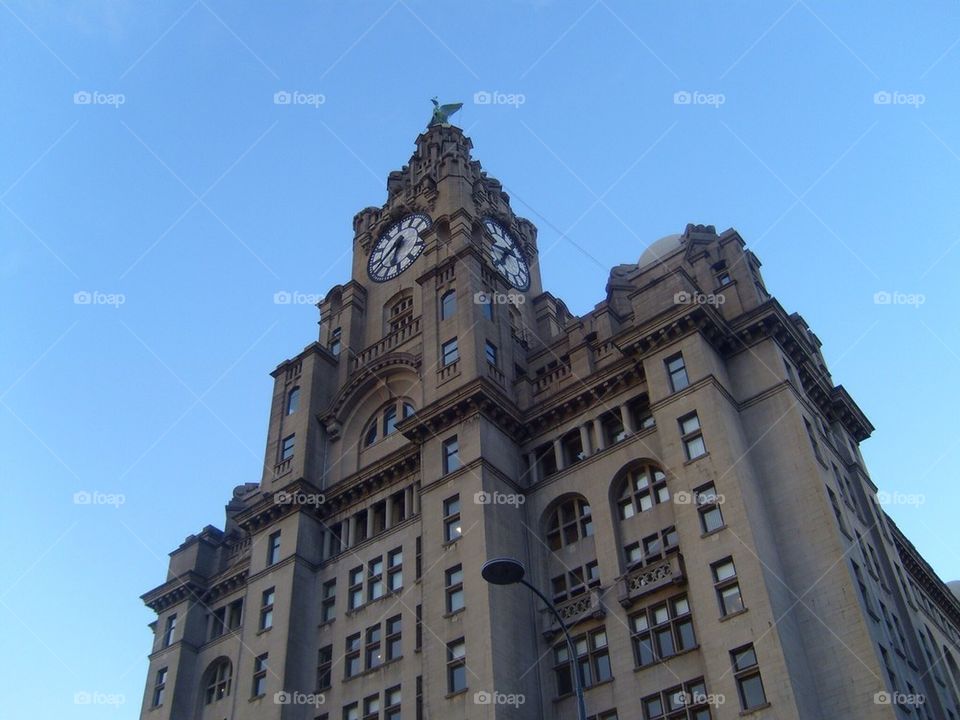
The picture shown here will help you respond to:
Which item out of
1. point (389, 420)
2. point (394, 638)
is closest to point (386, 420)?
point (389, 420)

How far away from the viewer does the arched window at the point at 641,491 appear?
42.5 m

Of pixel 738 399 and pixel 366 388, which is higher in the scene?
pixel 366 388

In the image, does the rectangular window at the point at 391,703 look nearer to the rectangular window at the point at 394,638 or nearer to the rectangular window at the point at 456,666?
the rectangular window at the point at 394,638

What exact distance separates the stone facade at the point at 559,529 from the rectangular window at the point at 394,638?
99 mm

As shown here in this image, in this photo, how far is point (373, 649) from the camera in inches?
1825

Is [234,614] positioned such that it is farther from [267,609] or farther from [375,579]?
[375,579]

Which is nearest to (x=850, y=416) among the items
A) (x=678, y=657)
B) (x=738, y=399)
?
(x=738, y=399)

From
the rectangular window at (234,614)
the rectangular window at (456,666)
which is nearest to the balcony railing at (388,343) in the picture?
the rectangular window at (234,614)

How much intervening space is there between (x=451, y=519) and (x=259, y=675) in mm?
13228

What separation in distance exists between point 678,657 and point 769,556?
5195mm

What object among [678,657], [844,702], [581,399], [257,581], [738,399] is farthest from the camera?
[257,581]

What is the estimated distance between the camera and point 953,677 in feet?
179

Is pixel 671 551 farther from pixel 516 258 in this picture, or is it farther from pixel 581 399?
pixel 516 258

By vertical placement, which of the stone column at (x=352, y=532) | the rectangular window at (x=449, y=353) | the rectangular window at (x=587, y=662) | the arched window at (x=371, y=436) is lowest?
the rectangular window at (x=587, y=662)
